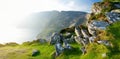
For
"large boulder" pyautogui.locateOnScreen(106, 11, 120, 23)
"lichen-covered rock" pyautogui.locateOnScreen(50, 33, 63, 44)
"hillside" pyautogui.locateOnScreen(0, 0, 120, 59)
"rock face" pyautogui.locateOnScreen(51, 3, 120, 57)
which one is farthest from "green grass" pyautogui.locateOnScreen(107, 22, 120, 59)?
"lichen-covered rock" pyautogui.locateOnScreen(50, 33, 63, 44)

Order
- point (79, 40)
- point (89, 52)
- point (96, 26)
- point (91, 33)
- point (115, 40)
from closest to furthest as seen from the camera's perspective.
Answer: point (89, 52) < point (115, 40) < point (96, 26) < point (91, 33) < point (79, 40)

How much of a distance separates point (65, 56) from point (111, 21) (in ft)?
50.7

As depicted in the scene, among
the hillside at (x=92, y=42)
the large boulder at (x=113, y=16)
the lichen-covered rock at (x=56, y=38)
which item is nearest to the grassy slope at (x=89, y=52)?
the hillside at (x=92, y=42)

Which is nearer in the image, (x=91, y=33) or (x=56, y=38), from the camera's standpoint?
(x=91, y=33)

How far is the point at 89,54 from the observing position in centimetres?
6144

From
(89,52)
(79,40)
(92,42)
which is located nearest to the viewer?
Answer: (89,52)

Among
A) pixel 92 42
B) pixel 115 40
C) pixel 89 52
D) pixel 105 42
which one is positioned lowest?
pixel 89 52

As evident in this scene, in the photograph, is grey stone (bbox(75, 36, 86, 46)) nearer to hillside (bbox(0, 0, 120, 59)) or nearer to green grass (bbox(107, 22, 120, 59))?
hillside (bbox(0, 0, 120, 59))

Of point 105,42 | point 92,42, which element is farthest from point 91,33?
point 105,42

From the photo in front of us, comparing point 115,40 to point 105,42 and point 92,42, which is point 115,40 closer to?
point 105,42

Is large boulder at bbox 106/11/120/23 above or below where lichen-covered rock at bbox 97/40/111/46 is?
above

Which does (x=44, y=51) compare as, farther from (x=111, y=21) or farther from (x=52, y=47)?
(x=111, y=21)

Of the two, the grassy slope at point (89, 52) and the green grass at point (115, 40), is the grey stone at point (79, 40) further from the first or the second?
the green grass at point (115, 40)

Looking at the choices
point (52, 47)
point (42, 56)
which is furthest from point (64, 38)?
point (42, 56)
